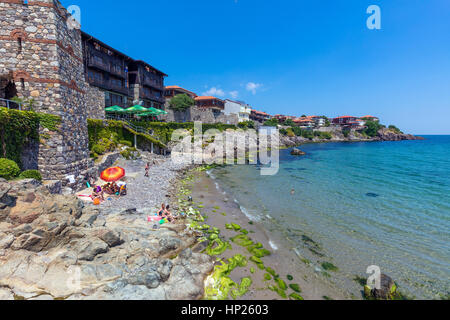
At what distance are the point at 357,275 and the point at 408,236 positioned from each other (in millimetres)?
6668

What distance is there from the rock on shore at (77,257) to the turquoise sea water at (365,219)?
705 cm

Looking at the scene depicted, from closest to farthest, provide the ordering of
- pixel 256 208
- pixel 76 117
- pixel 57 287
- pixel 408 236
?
pixel 57 287
pixel 408 236
pixel 76 117
pixel 256 208

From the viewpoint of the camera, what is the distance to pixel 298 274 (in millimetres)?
9250

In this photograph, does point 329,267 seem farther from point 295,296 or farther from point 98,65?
point 98,65

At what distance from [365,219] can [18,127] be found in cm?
2452

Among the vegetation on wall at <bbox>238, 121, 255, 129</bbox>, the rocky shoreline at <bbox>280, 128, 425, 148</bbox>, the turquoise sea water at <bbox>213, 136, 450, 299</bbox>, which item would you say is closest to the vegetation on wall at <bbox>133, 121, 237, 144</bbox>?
the turquoise sea water at <bbox>213, 136, 450, 299</bbox>

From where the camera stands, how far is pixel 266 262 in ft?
32.9

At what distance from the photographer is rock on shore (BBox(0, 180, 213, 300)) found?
21.6ft

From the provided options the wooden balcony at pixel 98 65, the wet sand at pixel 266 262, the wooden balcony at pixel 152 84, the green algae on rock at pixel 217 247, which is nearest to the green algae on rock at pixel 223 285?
the wet sand at pixel 266 262

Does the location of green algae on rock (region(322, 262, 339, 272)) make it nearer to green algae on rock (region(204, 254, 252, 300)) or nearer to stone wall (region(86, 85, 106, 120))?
green algae on rock (region(204, 254, 252, 300))

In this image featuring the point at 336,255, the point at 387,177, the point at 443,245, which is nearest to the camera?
the point at 336,255

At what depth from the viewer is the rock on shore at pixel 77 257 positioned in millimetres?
6570
